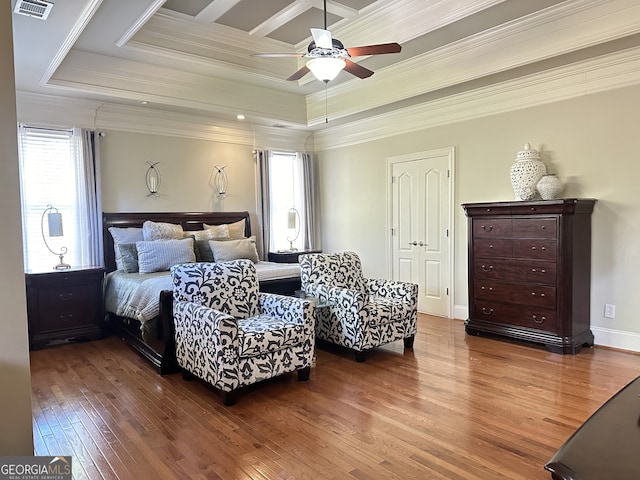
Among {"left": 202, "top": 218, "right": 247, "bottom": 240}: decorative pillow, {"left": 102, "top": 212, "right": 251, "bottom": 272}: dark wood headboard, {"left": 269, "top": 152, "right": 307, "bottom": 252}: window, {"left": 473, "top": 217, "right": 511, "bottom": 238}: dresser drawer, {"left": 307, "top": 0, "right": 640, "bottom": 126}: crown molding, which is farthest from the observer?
{"left": 269, "top": 152, "right": 307, "bottom": 252}: window

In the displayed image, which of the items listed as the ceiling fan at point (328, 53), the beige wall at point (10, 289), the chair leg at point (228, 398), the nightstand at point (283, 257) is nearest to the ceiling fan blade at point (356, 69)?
the ceiling fan at point (328, 53)

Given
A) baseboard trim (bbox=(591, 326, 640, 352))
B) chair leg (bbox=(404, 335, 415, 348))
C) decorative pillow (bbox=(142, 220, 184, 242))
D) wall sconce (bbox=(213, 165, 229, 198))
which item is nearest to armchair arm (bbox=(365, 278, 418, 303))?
chair leg (bbox=(404, 335, 415, 348))

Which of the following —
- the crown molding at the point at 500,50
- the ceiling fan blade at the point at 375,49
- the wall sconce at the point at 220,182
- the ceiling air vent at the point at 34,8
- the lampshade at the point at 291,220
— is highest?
the crown molding at the point at 500,50

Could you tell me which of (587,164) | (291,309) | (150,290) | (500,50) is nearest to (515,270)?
(587,164)

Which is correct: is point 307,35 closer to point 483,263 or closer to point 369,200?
point 369,200

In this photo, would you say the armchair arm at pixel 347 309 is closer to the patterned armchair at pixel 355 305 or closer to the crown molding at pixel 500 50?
the patterned armchair at pixel 355 305

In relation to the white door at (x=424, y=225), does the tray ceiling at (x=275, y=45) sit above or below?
above

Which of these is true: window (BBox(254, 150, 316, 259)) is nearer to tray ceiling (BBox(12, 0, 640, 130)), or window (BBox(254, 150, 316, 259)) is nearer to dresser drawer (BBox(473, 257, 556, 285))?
tray ceiling (BBox(12, 0, 640, 130))

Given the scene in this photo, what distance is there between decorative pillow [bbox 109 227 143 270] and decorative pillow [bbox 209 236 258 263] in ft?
2.95

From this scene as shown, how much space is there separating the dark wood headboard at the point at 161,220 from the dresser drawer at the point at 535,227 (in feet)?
12.4

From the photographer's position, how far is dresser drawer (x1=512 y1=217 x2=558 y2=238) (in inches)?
164

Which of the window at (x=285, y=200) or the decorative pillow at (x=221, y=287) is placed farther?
the window at (x=285, y=200)

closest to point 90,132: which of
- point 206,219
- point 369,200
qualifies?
point 206,219

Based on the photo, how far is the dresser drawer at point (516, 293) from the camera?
4234mm
